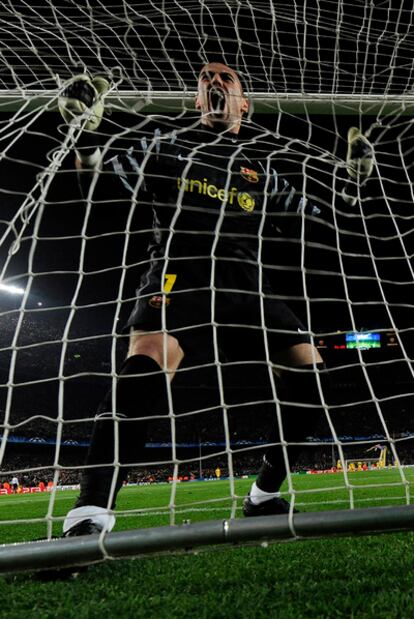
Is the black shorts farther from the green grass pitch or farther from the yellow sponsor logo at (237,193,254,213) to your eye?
the green grass pitch

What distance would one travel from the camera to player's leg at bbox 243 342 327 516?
1.83 meters

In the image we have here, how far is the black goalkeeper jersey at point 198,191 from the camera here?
1897 mm

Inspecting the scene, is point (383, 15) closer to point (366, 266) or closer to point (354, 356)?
point (366, 266)

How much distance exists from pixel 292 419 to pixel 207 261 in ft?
2.10

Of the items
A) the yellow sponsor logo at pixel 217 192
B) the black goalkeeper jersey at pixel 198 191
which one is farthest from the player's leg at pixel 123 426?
the yellow sponsor logo at pixel 217 192

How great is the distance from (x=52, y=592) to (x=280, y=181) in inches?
66.4

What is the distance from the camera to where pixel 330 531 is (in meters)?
0.85

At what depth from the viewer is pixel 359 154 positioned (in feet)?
6.91

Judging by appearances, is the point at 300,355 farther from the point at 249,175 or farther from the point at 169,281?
the point at 249,175

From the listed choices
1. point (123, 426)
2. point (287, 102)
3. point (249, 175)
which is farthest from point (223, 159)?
point (123, 426)

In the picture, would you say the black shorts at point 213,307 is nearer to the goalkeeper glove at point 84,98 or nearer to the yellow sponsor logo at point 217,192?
the yellow sponsor logo at point 217,192

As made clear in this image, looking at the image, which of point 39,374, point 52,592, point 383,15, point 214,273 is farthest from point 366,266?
point 39,374

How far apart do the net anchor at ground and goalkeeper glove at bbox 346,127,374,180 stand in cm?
158

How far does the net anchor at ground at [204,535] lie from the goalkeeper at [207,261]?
61 cm
